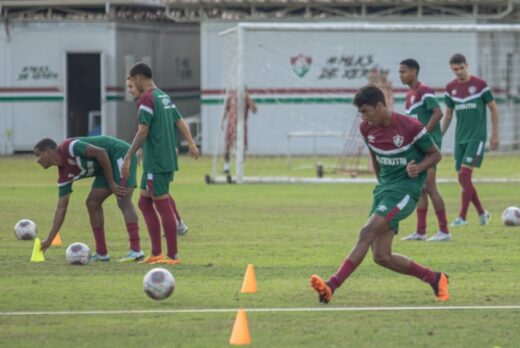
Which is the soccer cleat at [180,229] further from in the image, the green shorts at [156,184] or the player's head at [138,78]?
the player's head at [138,78]

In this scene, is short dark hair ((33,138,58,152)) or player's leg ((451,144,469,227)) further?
player's leg ((451,144,469,227))

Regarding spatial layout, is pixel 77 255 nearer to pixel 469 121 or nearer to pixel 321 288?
pixel 321 288

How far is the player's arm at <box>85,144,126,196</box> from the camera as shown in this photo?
14.1 m

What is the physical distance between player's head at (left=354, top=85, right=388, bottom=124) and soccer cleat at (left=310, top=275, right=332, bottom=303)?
1.38 meters

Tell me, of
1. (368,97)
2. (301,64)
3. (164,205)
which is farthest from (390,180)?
(301,64)

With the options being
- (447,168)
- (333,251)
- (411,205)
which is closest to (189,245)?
(333,251)

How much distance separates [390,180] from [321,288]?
1.17 m

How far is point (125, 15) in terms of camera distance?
38.4m

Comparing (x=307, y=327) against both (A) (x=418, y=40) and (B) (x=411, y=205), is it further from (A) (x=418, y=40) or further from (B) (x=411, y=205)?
(A) (x=418, y=40)

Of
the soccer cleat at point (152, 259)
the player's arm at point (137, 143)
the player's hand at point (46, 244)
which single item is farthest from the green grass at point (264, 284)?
the player's arm at point (137, 143)

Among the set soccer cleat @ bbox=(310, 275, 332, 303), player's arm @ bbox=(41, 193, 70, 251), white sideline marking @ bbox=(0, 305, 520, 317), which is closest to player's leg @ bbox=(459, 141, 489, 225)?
player's arm @ bbox=(41, 193, 70, 251)

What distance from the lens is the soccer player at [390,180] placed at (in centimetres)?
1115

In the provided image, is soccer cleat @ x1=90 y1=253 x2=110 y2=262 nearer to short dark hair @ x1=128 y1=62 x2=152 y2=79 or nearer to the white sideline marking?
short dark hair @ x1=128 y1=62 x2=152 y2=79

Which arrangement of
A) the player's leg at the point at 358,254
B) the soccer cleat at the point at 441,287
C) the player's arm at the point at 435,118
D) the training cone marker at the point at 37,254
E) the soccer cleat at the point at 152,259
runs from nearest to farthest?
the player's leg at the point at 358,254 → the soccer cleat at the point at 441,287 → the soccer cleat at the point at 152,259 → the training cone marker at the point at 37,254 → the player's arm at the point at 435,118
